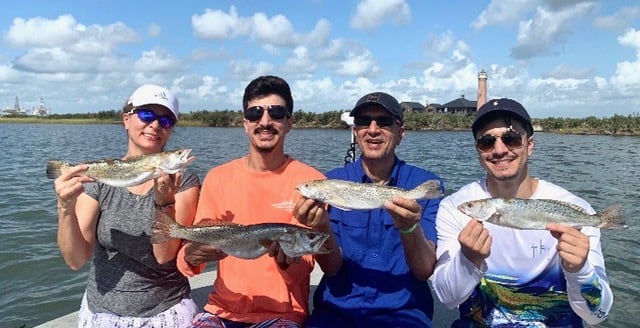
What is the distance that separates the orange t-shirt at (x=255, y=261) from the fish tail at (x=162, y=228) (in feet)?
1.11

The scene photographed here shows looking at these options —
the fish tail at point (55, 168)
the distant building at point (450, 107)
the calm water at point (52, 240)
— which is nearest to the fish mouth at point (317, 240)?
the fish tail at point (55, 168)

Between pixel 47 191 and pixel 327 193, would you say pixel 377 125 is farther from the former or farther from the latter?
pixel 47 191

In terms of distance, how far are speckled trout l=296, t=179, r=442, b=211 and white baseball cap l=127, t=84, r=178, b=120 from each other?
1.33 metres

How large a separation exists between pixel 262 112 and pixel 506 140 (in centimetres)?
194

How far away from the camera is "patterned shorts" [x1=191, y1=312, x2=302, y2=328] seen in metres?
3.78

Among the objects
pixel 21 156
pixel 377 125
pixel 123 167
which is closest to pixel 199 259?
pixel 123 167

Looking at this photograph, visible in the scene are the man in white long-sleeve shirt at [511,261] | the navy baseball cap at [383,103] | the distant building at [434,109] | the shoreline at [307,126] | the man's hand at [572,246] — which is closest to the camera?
the man's hand at [572,246]

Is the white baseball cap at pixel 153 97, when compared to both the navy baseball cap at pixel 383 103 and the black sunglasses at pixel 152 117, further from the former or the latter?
the navy baseball cap at pixel 383 103

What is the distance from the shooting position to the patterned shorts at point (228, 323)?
12.4ft

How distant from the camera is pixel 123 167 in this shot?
12.5 ft

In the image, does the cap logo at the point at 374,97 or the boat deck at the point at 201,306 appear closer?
the cap logo at the point at 374,97

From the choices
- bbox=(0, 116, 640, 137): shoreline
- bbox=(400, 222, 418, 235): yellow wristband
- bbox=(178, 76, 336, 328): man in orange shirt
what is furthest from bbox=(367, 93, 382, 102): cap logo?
bbox=(0, 116, 640, 137): shoreline

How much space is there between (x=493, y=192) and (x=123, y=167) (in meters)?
2.91

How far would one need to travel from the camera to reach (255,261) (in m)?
4.01
